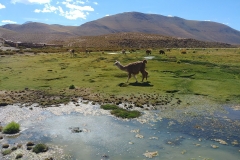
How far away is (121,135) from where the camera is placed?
17.2 m

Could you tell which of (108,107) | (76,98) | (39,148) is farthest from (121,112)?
(39,148)

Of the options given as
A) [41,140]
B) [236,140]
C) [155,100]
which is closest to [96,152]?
[41,140]

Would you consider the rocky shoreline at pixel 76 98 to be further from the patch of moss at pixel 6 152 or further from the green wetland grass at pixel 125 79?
the patch of moss at pixel 6 152

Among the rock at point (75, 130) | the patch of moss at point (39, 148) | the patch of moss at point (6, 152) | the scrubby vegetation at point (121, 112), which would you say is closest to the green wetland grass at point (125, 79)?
the scrubby vegetation at point (121, 112)

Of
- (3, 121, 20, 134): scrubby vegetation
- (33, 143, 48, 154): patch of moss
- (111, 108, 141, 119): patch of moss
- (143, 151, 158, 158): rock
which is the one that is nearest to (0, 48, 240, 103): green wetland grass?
(111, 108, 141, 119): patch of moss

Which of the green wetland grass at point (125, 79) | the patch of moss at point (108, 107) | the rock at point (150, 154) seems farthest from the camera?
the green wetland grass at point (125, 79)

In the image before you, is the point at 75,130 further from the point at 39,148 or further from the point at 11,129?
the point at 11,129

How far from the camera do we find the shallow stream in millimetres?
14648

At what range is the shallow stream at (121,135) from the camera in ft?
48.1

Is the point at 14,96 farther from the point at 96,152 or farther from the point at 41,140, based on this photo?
the point at 96,152

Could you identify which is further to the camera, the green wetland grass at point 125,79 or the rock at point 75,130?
the green wetland grass at point 125,79

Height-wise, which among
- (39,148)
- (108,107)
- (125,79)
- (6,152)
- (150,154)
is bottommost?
(6,152)

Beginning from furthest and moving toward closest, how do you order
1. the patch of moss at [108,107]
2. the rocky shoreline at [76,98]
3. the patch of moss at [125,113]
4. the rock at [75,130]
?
1. the rocky shoreline at [76,98]
2. the patch of moss at [108,107]
3. the patch of moss at [125,113]
4. the rock at [75,130]

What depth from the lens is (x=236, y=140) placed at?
653 inches
